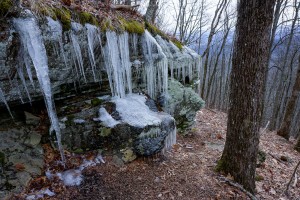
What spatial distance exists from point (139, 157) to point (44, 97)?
207 centimetres

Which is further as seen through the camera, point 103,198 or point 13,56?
point 103,198

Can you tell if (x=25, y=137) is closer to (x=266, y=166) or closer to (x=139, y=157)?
(x=139, y=157)

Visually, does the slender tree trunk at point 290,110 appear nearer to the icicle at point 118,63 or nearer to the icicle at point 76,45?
the icicle at point 118,63

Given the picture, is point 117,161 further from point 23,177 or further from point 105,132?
point 23,177

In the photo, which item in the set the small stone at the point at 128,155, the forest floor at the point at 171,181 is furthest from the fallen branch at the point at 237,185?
the small stone at the point at 128,155

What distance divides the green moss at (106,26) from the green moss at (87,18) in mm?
111

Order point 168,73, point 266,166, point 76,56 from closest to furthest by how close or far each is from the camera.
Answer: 1. point 76,56
2. point 266,166
3. point 168,73

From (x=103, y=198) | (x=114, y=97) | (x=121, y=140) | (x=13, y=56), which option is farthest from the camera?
(x=114, y=97)

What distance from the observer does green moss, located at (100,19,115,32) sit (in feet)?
12.5

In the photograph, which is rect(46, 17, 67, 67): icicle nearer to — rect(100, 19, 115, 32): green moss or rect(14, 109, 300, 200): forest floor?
rect(100, 19, 115, 32): green moss

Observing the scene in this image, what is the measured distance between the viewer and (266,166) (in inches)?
203

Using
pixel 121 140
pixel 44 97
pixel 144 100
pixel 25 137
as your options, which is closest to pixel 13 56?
pixel 44 97

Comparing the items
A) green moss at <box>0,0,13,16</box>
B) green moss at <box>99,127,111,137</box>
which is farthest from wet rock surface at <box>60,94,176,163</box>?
green moss at <box>0,0,13,16</box>

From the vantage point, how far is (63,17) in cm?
333
